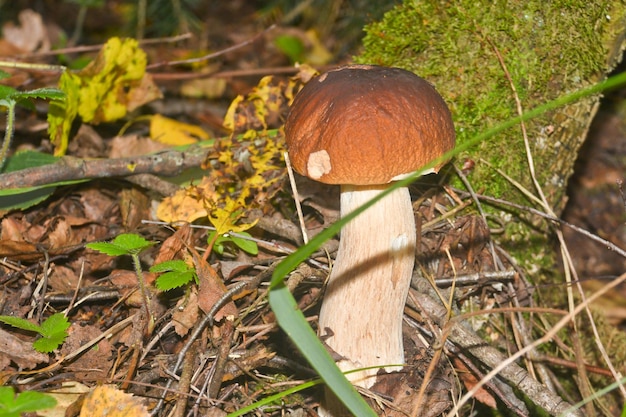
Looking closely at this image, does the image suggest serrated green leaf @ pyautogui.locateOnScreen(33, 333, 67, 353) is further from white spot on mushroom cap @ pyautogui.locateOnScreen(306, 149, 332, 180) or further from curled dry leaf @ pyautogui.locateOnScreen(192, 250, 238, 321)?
white spot on mushroom cap @ pyautogui.locateOnScreen(306, 149, 332, 180)

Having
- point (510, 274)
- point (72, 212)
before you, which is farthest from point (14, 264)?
point (510, 274)

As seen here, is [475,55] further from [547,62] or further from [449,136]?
[449,136]

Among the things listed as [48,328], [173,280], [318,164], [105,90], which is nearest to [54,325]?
[48,328]

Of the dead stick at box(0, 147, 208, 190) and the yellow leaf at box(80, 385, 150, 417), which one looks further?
the dead stick at box(0, 147, 208, 190)

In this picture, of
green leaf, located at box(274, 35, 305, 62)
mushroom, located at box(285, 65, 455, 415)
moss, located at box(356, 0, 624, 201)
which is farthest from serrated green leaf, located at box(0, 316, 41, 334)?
green leaf, located at box(274, 35, 305, 62)

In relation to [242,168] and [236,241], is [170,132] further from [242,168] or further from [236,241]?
[236,241]

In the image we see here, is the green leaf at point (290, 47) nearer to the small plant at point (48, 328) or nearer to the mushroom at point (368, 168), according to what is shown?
the mushroom at point (368, 168)

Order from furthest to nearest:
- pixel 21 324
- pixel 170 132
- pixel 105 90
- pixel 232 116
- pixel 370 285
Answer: pixel 170 132 → pixel 105 90 → pixel 232 116 → pixel 370 285 → pixel 21 324
